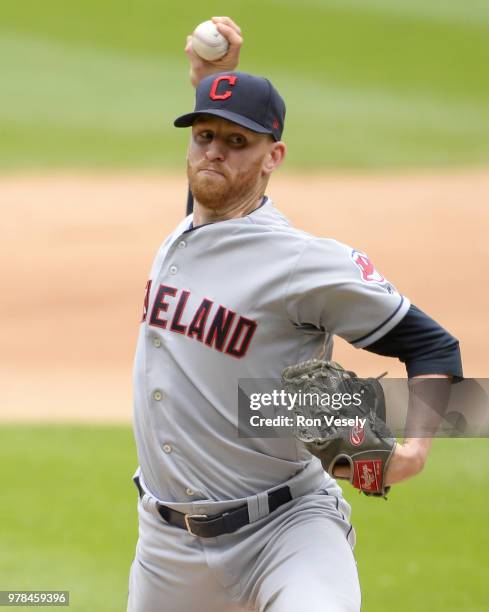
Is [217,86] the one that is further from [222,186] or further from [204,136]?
[222,186]

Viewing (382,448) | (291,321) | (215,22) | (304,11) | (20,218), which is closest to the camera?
(382,448)

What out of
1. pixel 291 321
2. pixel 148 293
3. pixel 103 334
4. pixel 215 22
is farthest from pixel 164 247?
pixel 103 334

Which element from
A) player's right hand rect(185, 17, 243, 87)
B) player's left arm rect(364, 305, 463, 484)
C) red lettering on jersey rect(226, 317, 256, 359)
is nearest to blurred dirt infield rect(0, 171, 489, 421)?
player's right hand rect(185, 17, 243, 87)

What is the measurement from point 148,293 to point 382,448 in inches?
40.7

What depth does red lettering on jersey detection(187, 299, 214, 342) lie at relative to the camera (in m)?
3.90

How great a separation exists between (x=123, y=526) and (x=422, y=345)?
3.83 m

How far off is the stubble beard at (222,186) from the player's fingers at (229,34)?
30.7 inches

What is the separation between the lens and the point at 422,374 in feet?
12.1

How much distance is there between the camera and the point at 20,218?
1445cm

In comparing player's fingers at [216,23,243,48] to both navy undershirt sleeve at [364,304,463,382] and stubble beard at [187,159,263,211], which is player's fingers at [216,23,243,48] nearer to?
stubble beard at [187,159,263,211]

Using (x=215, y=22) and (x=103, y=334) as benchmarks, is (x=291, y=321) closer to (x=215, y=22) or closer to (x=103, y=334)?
(x=215, y=22)

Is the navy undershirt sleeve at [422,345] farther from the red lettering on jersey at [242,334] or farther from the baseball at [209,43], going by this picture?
the baseball at [209,43]

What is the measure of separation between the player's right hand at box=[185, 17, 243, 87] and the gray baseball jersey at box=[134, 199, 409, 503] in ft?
3.01

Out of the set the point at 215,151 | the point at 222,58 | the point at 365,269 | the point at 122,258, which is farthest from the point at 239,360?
the point at 122,258
